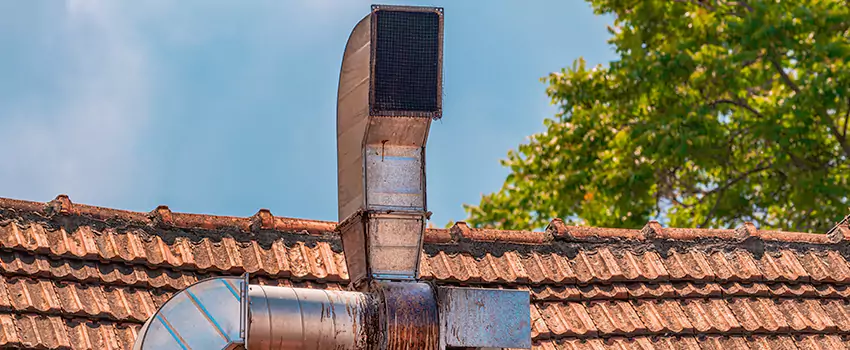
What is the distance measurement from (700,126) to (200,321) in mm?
16217

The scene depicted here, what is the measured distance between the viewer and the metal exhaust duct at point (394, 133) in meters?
5.68

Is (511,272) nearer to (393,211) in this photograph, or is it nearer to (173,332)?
(393,211)

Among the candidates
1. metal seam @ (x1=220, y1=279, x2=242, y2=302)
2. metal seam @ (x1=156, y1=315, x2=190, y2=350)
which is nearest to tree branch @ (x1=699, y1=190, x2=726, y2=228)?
metal seam @ (x1=220, y1=279, x2=242, y2=302)

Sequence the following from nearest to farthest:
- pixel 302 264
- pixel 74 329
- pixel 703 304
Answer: pixel 74 329 → pixel 302 264 → pixel 703 304

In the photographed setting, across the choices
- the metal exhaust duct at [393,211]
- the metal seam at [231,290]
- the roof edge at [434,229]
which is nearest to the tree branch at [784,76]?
the roof edge at [434,229]

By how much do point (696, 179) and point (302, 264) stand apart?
15654mm

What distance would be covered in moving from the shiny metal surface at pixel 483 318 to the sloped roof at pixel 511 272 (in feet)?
5.10

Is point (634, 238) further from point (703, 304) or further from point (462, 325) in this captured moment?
point (462, 325)

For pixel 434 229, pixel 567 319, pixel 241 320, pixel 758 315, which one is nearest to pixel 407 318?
pixel 241 320

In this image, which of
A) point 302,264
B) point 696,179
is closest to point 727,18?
point 696,179

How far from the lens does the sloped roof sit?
6.42 m

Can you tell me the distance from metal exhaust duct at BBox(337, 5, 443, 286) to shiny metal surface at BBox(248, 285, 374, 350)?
1.25 ft

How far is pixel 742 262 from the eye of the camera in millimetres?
8227

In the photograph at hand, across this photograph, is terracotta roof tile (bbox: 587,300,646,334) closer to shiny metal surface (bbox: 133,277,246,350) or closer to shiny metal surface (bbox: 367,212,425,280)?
shiny metal surface (bbox: 367,212,425,280)
